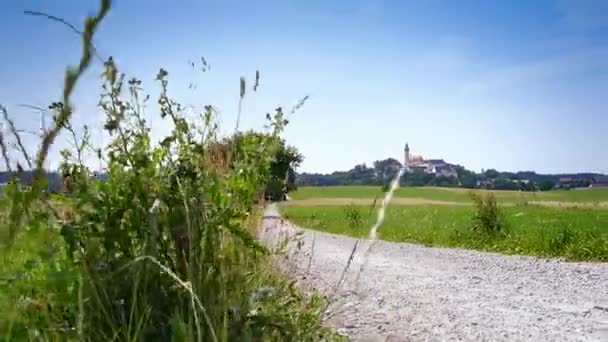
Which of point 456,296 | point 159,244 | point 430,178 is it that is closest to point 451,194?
point 456,296

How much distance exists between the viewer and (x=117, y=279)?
266 centimetres

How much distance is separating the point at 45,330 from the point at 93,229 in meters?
0.45

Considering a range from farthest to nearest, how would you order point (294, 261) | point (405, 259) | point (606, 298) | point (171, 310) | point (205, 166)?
point (405, 259), point (606, 298), point (294, 261), point (205, 166), point (171, 310)

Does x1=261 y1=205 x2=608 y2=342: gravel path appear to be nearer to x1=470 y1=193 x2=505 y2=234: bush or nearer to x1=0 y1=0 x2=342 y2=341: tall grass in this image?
x1=0 y1=0 x2=342 y2=341: tall grass

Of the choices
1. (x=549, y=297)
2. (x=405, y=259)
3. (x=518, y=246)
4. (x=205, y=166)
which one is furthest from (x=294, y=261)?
(x=518, y=246)

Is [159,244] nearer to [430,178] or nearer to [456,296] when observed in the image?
[430,178]

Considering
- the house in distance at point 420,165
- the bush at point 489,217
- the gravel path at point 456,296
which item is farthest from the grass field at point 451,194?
the house in distance at point 420,165

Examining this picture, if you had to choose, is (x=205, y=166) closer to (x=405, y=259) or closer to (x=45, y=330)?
(x=45, y=330)

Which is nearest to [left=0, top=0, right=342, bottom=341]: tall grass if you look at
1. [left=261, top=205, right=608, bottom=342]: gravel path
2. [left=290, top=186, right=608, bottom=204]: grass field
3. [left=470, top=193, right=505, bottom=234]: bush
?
[left=261, top=205, right=608, bottom=342]: gravel path

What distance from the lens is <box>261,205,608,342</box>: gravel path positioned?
18.1 ft

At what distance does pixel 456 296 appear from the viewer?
7.92m

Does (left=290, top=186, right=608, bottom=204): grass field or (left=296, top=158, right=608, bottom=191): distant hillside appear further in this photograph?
(left=290, top=186, right=608, bottom=204): grass field

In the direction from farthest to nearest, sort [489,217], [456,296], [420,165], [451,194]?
1. [451,194]
2. [489,217]
3. [456,296]
4. [420,165]

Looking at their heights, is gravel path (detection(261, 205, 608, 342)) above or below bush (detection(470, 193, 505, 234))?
below
